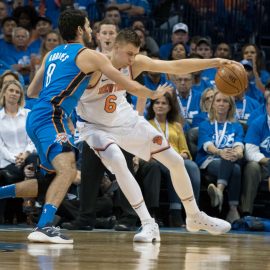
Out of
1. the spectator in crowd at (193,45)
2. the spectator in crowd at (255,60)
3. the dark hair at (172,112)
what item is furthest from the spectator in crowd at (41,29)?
the dark hair at (172,112)

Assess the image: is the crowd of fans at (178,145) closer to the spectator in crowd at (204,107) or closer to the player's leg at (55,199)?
the spectator in crowd at (204,107)

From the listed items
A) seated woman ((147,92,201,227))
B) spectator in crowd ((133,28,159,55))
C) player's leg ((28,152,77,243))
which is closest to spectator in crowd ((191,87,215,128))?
seated woman ((147,92,201,227))

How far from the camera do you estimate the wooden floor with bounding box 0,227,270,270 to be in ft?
19.0

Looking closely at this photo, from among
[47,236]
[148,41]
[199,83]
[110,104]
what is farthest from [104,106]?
[148,41]

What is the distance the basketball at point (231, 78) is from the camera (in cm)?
808

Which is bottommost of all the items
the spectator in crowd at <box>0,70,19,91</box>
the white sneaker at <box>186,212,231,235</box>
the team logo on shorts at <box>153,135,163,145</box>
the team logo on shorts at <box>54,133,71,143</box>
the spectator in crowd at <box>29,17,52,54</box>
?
the white sneaker at <box>186,212,231,235</box>

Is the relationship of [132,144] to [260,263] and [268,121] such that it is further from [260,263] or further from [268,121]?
A: [268,121]

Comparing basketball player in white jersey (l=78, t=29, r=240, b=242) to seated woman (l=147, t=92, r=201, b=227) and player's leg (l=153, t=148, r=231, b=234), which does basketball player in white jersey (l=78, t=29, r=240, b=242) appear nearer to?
player's leg (l=153, t=148, r=231, b=234)

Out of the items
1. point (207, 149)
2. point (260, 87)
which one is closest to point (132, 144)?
point (207, 149)

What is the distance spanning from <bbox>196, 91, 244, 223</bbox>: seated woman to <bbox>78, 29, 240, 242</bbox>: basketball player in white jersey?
8.54ft

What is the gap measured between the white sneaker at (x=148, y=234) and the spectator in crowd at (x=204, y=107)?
3984 millimetres

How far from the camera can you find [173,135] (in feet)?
36.7

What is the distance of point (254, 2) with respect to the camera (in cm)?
1627

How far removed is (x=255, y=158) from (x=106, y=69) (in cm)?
424
